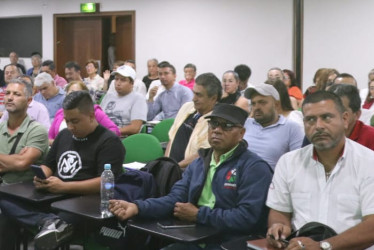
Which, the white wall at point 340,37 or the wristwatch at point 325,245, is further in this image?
the white wall at point 340,37

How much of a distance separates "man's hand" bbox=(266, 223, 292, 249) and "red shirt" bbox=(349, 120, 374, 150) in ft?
2.56

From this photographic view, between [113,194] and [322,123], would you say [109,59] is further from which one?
[322,123]

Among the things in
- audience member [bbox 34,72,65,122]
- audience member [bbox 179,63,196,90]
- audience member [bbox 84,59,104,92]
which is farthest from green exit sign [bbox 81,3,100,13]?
audience member [bbox 34,72,65,122]

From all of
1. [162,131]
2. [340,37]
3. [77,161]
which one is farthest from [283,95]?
[340,37]

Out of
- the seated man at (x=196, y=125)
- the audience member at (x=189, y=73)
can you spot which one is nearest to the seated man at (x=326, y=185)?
the seated man at (x=196, y=125)

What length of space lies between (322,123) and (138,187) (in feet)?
3.81

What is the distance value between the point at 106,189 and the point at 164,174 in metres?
0.36

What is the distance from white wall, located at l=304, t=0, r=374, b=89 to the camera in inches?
333

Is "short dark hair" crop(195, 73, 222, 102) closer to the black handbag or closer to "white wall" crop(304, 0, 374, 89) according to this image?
the black handbag

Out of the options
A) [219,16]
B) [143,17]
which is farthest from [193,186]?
[143,17]

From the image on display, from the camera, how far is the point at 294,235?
7.42ft

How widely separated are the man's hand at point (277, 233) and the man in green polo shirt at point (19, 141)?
6.34 feet

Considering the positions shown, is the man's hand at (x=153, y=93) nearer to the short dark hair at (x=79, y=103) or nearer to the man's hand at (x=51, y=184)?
the short dark hair at (x=79, y=103)

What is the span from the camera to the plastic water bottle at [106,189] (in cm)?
274
